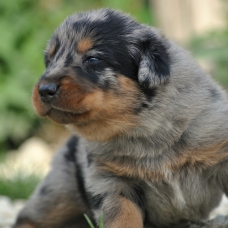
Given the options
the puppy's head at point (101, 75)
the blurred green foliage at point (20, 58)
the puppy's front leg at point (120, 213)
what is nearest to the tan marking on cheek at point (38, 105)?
the puppy's head at point (101, 75)

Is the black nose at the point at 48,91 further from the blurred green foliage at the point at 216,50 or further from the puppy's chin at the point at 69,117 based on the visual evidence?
the blurred green foliage at the point at 216,50

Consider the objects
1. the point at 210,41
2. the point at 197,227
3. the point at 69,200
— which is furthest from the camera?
the point at 210,41

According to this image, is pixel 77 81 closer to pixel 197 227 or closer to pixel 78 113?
pixel 78 113

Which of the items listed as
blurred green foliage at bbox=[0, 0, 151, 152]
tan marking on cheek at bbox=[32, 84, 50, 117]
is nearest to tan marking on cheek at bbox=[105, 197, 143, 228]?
tan marking on cheek at bbox=[32, 84, 50, 117]

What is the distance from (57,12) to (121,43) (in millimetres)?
8741

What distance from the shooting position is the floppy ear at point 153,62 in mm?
5461

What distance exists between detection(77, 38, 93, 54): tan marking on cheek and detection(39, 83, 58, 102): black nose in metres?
0.54

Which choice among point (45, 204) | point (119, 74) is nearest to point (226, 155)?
point (119, 74)

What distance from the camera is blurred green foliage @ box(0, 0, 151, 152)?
12.8m

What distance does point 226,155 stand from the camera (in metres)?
→ 5.63

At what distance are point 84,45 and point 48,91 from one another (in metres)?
0.62

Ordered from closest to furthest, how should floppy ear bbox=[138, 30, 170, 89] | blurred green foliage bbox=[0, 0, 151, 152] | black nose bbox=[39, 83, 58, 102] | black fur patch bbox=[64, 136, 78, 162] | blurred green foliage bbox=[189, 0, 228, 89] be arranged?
1. black nose bbox=[39, 83, 58, 102]
2. floppy ear bbox=[138, 30, 170, 89]
3. black fur patch bbox=[64, 136, 78, 162]
4. blurred green foliage bbox=[189, 0, 228, 89]
5. blurred green foliage bbox=[0, 0, 151, 152]

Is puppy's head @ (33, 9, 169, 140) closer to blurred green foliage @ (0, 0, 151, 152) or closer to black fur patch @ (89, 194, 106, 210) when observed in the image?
black fur patch @ (89, 194, 106, 210)

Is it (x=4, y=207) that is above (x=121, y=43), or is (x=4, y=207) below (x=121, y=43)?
below
